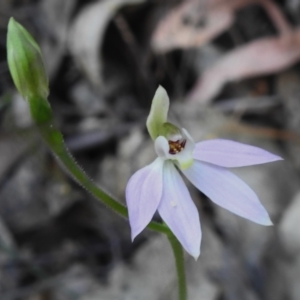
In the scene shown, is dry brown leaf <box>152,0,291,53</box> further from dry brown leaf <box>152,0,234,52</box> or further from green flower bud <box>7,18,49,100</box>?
green flower bud <box>7,18,49,100</box>

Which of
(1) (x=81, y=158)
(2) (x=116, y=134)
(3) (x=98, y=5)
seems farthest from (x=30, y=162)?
(3) (x=98, y=5)

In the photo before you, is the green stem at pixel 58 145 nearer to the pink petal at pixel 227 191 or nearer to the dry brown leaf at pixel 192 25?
the pink petal at pixel 227 191

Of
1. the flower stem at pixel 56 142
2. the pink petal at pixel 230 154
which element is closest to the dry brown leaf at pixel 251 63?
the pink petal at pixel 230 154

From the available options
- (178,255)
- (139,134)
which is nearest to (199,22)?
(139,134)

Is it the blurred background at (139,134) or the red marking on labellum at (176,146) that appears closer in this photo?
the red marking on labellum at (176,146)

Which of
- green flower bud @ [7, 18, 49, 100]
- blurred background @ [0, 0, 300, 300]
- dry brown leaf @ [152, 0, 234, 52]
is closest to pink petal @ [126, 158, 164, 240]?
green flower bud @ [7, 18, 49, 100]

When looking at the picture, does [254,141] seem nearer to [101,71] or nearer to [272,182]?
[272,182]
